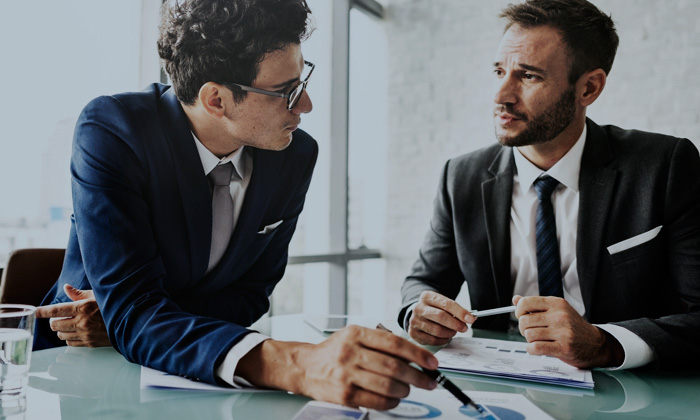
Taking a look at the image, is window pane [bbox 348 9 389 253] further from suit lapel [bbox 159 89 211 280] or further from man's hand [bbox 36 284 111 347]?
man's hand [bbox 36 284 111 347]

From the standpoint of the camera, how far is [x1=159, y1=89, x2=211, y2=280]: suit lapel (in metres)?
1.37

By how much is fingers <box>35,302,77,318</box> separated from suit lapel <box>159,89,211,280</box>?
286 mm

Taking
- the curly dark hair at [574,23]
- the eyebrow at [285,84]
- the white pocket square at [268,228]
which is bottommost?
the white pocket square at [268,228]

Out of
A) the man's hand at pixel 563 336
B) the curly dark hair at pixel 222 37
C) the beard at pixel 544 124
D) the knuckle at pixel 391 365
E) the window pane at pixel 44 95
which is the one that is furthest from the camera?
the window pane at pixel 44 95

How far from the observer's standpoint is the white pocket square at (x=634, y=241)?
5.56 ft

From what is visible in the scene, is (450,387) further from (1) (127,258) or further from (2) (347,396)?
(1) (127,258)

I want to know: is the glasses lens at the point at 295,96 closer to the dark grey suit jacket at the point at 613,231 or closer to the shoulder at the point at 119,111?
the shoulder at the point at 119,111

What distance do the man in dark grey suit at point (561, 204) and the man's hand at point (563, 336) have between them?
224 millimetres

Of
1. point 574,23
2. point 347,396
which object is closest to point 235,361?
point 347,396

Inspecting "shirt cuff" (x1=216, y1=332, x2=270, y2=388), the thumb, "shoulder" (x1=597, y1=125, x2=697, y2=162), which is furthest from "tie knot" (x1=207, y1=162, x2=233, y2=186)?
"shoulder" (x1=597, y1=125, x2=697, y2=162)

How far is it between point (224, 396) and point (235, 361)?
6 centimetres

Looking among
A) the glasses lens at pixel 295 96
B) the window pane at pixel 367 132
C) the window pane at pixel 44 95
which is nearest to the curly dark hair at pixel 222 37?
the glasses lens at pixel 295 96

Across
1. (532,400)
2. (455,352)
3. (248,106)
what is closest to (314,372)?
(532,400)

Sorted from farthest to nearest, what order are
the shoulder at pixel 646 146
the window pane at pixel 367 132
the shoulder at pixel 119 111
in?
the window pane at pixel 367 132
the shoulder at pixel 646 146
the shoulder at pixel 119 111
